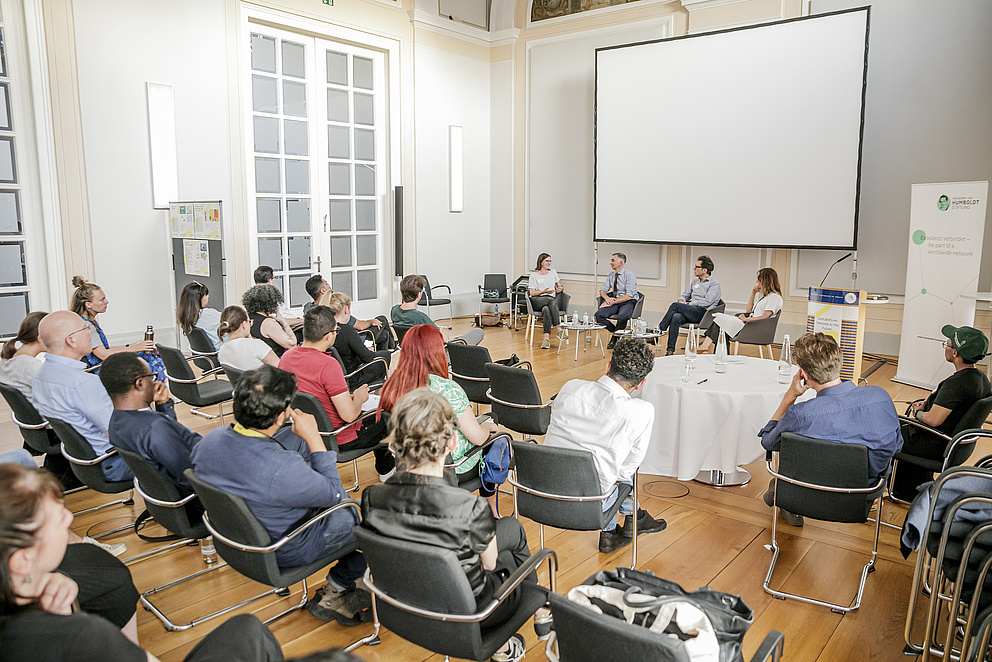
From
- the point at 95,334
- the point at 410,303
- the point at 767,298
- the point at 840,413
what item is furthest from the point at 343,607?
the point at 767,298

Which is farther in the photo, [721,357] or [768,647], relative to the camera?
[721,357]

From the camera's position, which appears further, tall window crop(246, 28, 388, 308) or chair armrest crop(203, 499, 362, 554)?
tall window crop(246, 28, 388, 308)

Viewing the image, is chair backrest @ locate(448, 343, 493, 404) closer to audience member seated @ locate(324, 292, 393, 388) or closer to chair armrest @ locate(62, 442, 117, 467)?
audience member seated @ locate(324, 292, 393, 388)

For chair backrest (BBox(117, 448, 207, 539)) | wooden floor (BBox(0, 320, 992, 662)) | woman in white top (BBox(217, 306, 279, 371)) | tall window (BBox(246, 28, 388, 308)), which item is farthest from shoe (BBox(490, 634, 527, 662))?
tall window (BBox(246, 28, 388, 308))

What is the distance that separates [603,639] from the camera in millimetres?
1695

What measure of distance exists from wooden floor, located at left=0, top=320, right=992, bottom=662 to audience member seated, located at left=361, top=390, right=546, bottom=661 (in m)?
0.82

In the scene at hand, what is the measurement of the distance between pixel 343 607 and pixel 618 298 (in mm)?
6478

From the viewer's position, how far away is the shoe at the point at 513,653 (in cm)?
272

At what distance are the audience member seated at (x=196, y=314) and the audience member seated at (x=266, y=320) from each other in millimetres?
417

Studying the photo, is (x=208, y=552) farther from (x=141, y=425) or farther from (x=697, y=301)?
(x=697, y=301)

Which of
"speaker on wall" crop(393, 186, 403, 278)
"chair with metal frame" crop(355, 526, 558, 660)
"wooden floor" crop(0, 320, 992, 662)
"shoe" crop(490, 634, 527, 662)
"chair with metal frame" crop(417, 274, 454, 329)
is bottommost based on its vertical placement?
"wooden floor" crop(0, 320, 992, 662)

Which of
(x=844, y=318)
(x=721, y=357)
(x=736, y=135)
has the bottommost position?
(x=721, y=357)

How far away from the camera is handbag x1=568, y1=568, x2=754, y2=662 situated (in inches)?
72.4

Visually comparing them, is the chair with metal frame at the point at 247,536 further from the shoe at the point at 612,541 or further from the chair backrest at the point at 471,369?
the chair backrest at the point at 471,369
